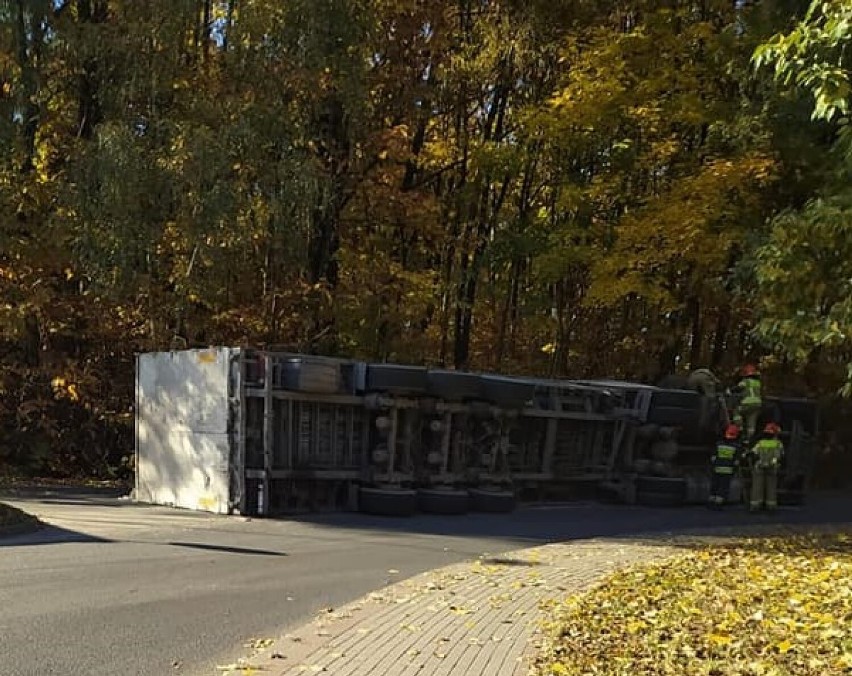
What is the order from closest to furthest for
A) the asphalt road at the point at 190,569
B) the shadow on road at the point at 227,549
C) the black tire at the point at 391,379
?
the asphalt road at the point at 190,569
the shadow on road at the point at 227,549
the black tire at the point at 391,379

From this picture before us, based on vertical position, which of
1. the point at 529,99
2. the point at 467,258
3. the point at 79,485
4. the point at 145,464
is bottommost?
the point at 79,485

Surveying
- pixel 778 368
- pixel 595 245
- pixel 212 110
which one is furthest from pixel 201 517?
pixel 778 368

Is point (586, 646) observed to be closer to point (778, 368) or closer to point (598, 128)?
point (598, 128)

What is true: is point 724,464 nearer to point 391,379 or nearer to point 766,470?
point 766,470

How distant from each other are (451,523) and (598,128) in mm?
10712

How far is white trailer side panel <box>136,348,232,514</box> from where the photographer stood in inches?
483

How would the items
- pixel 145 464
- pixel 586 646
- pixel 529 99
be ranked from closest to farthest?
pixel 586 646, pixel 145 464, pixel 529 99

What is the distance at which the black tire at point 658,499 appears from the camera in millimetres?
16062

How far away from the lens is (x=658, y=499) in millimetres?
16078

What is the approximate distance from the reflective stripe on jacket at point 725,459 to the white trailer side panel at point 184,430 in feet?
27.6

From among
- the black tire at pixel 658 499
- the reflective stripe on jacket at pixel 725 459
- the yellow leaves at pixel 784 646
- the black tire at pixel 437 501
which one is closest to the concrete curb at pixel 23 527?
the black tire at pixel 437 501

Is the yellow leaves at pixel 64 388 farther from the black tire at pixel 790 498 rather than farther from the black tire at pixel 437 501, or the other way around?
the black tire at pixel 790 498

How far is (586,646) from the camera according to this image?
234 inches

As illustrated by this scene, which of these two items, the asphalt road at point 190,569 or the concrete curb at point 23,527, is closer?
the asphalt road at point 190,569
